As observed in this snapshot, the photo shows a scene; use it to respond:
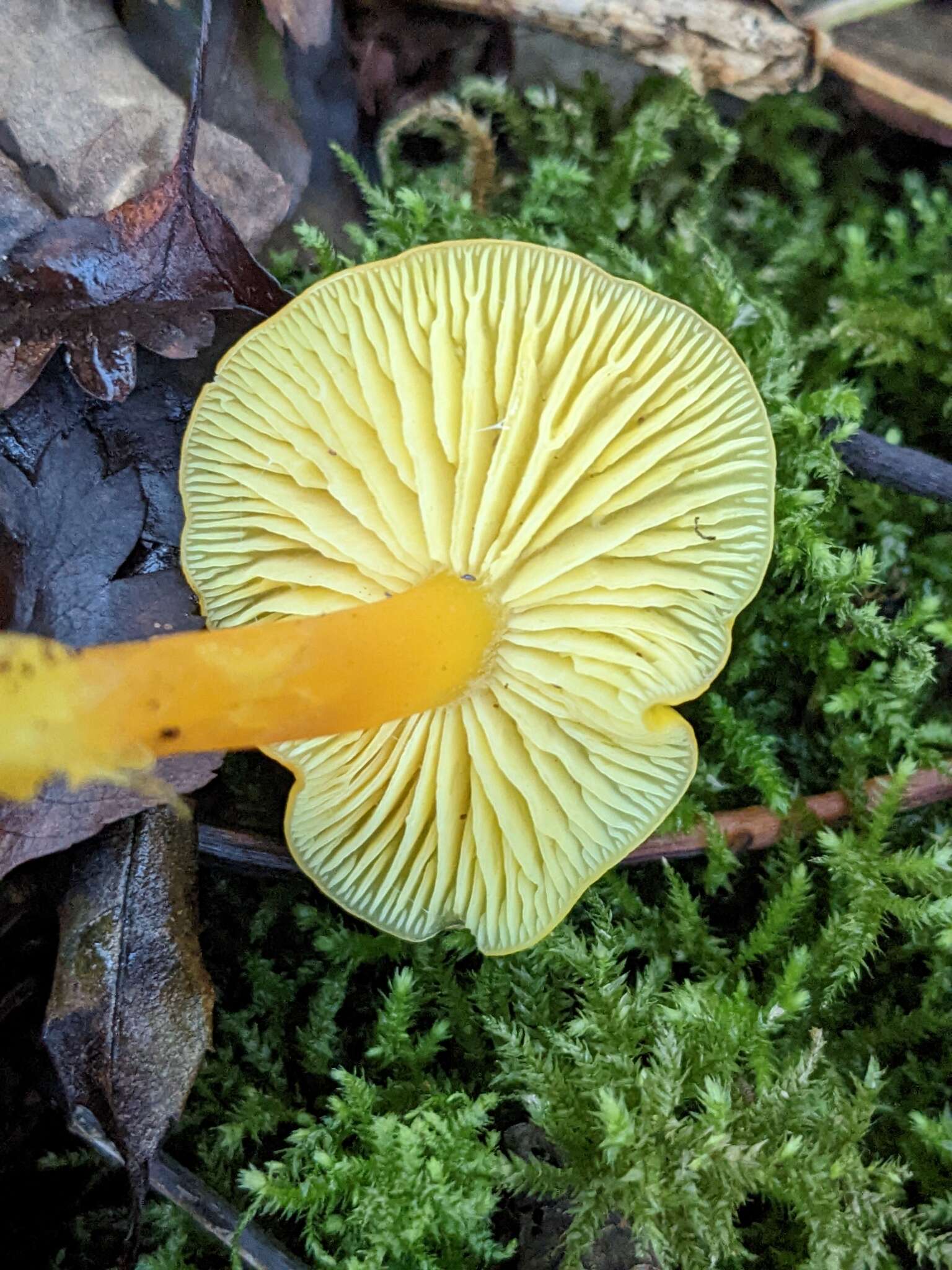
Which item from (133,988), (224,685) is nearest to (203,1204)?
(133,988)

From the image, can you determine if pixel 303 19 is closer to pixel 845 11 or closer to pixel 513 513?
pixel 845 11

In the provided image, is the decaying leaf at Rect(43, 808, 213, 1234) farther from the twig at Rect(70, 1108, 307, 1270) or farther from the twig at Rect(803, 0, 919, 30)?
the twig at Rect(803, 0, 919, 30)

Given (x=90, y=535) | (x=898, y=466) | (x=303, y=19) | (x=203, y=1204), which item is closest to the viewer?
(x=203, y=1204)

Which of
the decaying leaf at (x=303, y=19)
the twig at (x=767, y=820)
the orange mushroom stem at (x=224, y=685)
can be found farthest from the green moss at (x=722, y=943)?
the orange mushroom stem at (x=224, y=685)

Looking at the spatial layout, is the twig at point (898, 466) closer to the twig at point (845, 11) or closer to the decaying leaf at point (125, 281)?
the twig at point (845, 11)

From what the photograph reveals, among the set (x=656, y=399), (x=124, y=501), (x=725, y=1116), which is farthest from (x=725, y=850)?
(x=124, y=501)

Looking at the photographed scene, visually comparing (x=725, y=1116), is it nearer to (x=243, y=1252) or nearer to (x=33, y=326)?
(x=243, y=1252)

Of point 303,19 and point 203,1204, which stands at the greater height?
point 303,19
